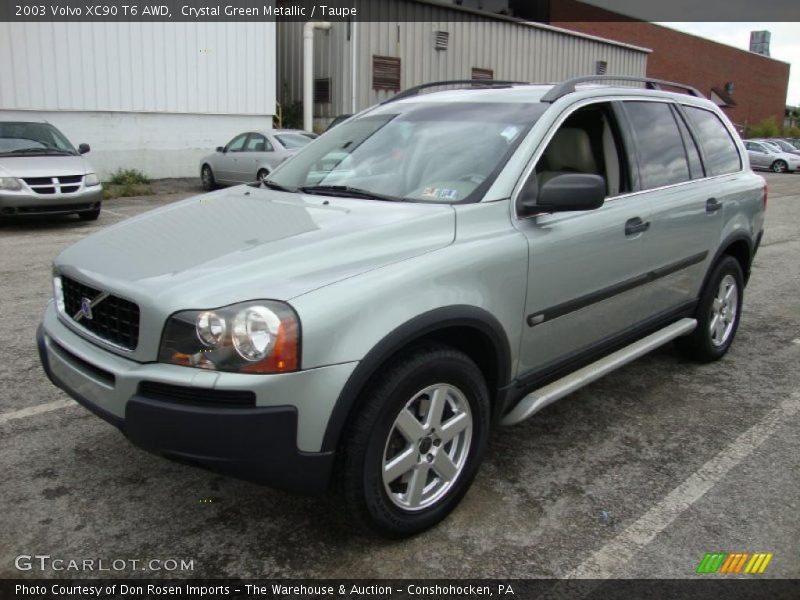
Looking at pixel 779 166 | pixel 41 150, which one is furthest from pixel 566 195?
pixel 779 166

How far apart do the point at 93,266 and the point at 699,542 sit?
2.61 meters

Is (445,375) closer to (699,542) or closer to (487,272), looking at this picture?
(487,272)

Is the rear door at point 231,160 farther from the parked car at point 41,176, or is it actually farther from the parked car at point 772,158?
the parked car at point 772,158

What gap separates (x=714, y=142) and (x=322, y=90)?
18.4 m

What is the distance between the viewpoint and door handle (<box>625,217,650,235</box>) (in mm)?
3658

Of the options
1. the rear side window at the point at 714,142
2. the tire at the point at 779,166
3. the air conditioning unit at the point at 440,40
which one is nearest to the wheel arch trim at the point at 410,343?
the rear side window at the point at 714,142

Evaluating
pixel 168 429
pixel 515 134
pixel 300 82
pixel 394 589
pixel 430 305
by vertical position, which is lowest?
pixel 394 589

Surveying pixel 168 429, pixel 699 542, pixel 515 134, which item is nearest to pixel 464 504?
pixel 699 542

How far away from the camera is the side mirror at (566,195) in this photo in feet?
9.96

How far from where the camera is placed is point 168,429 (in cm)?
235

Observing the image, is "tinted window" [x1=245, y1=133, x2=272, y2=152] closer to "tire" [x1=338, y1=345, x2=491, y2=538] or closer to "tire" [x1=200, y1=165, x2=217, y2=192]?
"tire" [x1=200, y1=165, x2=217, y2=192]

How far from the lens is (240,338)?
91.8 inches

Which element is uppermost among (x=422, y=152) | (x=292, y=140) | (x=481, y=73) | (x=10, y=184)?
(x=481, y=73)

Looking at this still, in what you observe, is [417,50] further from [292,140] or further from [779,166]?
[779,166]
